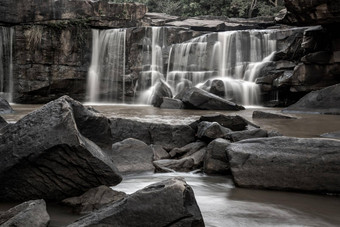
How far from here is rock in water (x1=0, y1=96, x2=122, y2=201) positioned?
3.62m

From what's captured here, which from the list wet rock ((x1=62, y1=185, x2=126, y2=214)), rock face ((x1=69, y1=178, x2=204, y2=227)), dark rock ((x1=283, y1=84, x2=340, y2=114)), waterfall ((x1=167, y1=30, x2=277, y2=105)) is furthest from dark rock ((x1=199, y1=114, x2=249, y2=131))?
waterfall ((x1=167, y1=30, x2=277, y2=105))

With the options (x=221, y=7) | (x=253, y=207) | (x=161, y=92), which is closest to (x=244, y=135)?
(x=253, y=207)

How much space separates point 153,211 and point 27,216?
96 cm

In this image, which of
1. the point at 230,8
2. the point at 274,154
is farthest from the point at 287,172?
the point at 230,8

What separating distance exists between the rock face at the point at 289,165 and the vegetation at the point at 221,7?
1164 inches

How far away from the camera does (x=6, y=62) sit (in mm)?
21406

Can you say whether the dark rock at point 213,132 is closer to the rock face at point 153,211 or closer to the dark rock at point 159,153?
the dark rock at point 159,153

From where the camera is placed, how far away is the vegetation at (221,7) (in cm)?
3297

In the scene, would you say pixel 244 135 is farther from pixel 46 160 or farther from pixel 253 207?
pixel 46 160

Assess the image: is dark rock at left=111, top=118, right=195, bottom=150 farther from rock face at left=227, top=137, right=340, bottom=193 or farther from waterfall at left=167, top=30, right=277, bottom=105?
waterfall at left=167, top=30, right=277, bottom=105

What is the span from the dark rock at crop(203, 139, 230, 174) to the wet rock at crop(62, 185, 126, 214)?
164cm

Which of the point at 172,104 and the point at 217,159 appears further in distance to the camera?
the point at 172,104

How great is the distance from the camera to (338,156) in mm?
3990

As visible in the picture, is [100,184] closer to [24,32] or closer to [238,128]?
[238,128]
